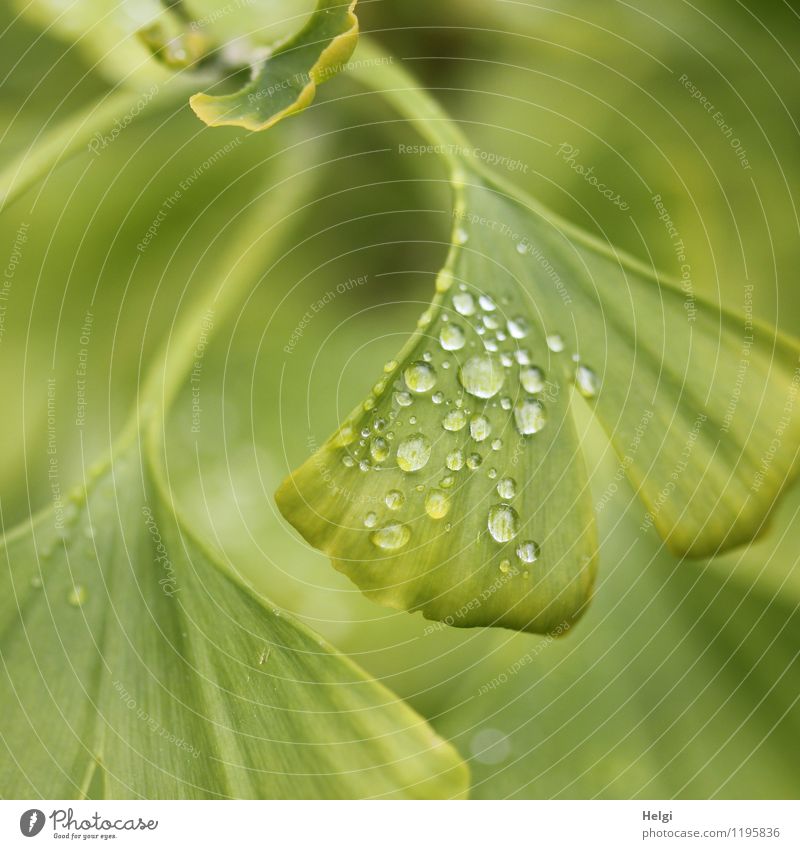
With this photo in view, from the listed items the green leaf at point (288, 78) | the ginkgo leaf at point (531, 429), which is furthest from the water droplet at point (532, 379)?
the green leaf at point (288, 78)

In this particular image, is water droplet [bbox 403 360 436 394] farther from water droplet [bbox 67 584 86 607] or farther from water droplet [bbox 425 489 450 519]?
water droplet [bbox 67 584 86 607]

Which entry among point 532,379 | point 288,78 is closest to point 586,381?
point 532,379

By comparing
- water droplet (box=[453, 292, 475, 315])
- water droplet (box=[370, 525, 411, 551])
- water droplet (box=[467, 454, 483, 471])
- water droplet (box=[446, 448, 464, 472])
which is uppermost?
water droplet (box=[453, 292, 475, 315])

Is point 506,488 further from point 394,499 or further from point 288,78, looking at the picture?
point 288,78

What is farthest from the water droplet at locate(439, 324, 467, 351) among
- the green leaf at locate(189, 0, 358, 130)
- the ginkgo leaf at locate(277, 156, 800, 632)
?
the green leaf at locate(189, 0, 358, 130)

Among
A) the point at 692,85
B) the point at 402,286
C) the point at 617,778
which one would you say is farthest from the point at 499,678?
the point at 692,85
